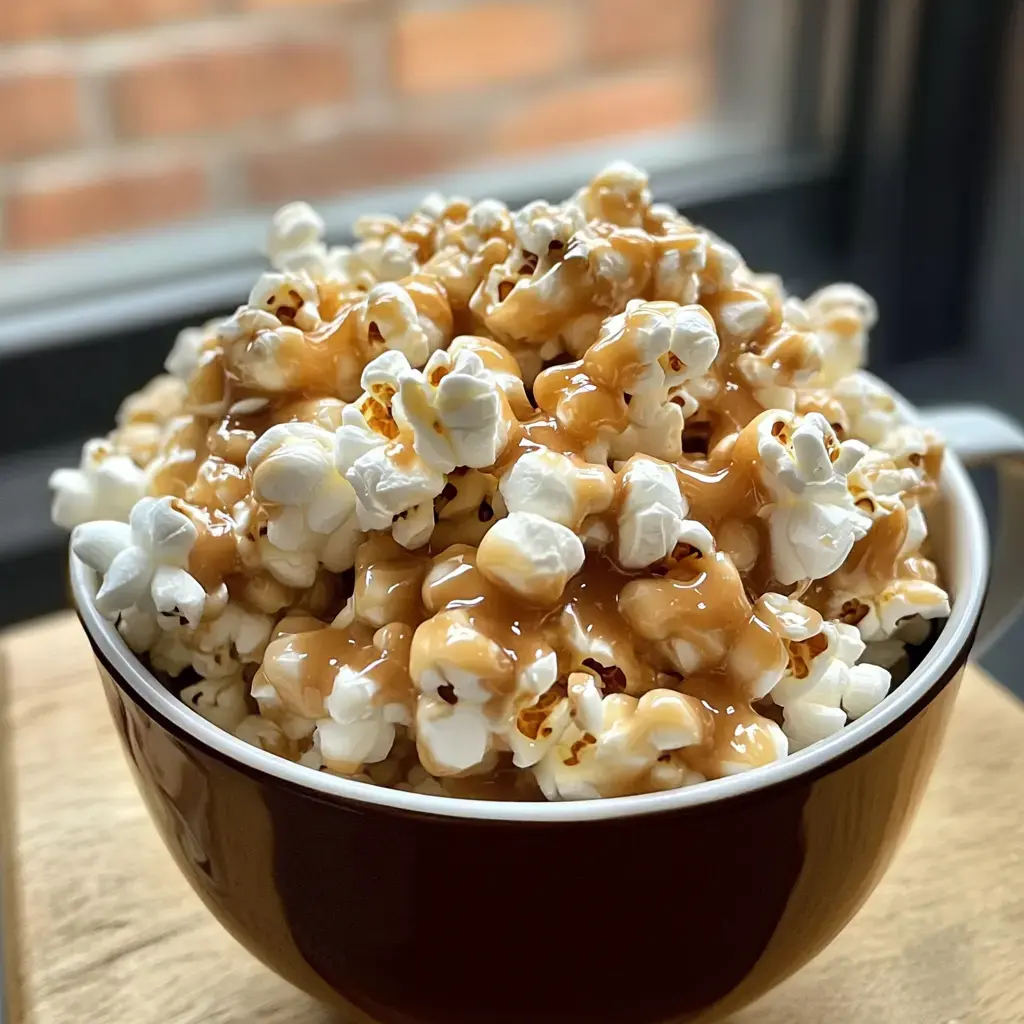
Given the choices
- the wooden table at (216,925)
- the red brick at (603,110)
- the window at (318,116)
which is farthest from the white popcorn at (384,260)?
the red brick at (603,110)

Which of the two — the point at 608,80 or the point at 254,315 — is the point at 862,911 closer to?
the point at 254,315

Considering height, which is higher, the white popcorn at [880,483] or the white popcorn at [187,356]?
the white popcorn at [187,356]

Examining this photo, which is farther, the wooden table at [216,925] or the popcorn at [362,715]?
the wooden table at [216,925]

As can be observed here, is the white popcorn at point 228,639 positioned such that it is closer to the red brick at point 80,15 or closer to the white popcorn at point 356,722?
the white popcorn at point 356,722

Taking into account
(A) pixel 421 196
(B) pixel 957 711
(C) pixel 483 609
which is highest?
(C) pixel 483 609

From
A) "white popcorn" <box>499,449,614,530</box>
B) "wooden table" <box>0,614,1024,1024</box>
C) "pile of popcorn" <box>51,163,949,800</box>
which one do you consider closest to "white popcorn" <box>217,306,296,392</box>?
"pile of popcorn" <box>51,163,949,800</box>

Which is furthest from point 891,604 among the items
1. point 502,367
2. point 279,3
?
point 279,3

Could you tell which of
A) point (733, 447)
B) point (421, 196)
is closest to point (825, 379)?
point (733, 447)
